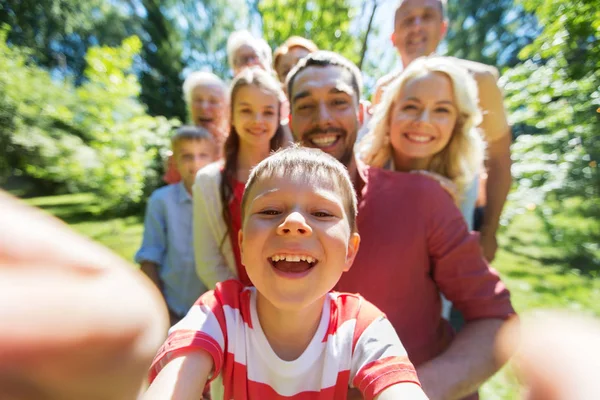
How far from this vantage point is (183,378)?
1066 millimetres

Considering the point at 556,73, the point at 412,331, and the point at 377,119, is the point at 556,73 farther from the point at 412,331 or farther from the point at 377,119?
the point at 412,331

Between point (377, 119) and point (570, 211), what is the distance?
5.52 metres

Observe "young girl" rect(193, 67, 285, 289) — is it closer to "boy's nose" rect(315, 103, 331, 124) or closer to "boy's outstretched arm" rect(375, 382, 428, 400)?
"boy's nose" rect(315, 103, 331, 124)

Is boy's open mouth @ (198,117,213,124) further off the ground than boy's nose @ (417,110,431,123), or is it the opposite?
boy's nose @ (417,110,431,123)

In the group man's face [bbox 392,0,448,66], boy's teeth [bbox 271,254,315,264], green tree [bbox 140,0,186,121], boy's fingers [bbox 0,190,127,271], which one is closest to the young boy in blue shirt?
boy's teeth [bbox 271,254,315,264]

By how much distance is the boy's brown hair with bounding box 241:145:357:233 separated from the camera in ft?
4.28

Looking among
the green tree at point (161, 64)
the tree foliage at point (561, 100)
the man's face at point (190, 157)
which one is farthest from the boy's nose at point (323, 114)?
the green tree at point (161, 64)

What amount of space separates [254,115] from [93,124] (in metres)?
6.23

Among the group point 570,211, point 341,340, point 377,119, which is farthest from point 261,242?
point 570,211

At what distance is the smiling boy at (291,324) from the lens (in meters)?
1.11

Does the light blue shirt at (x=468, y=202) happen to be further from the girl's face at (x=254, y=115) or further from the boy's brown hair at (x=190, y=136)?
the boy's brown hair at (x=190, y=136)

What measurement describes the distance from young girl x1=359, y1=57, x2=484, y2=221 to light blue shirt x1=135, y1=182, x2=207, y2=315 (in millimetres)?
1630

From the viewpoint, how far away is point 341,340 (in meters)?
1.25

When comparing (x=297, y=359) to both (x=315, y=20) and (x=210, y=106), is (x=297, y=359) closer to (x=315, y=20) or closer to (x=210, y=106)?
(x=210, y=106)
